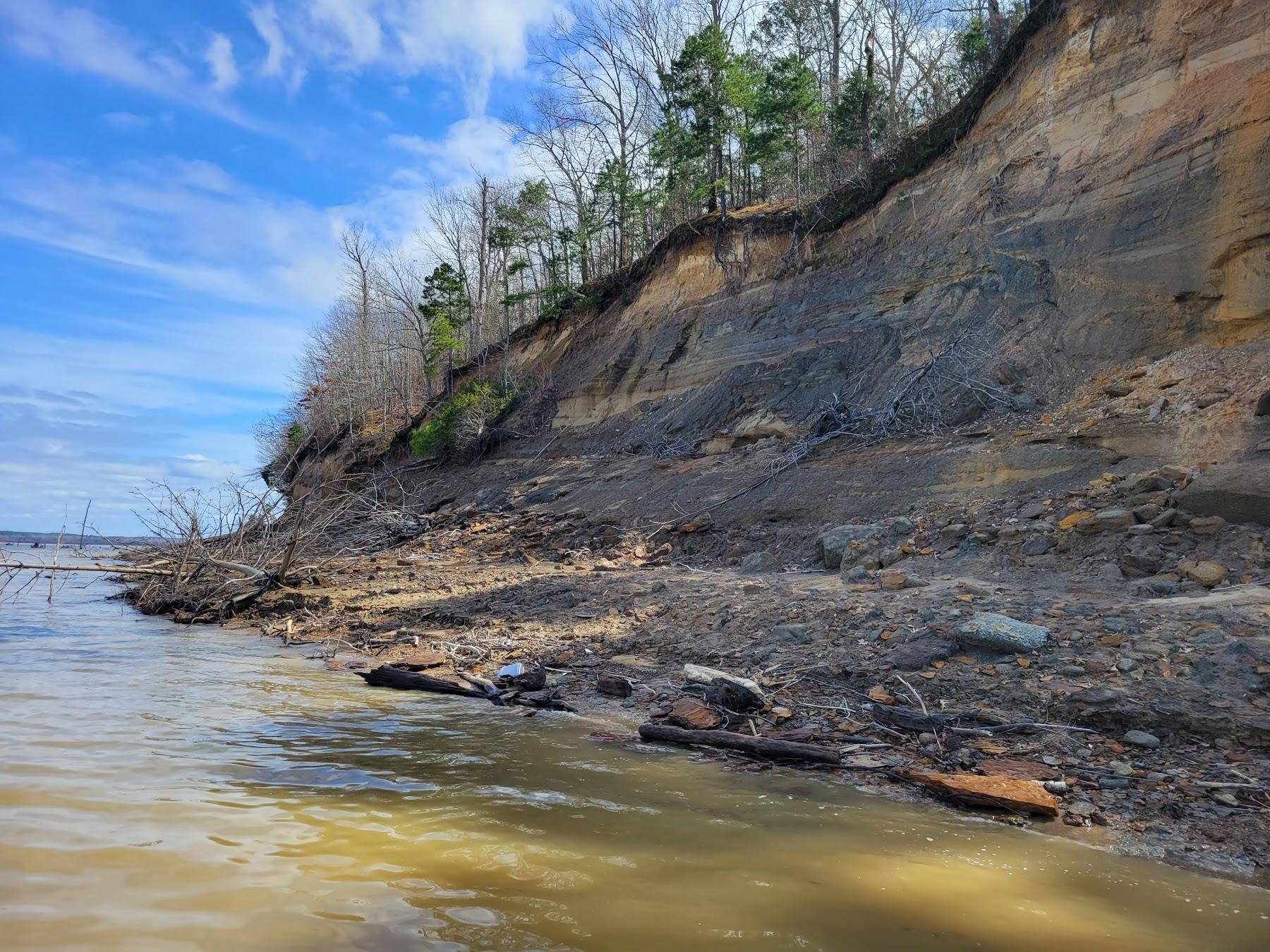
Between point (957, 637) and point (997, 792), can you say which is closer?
point (997, 792)

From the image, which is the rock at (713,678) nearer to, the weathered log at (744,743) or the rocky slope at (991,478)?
the rocky slope at (991,478)

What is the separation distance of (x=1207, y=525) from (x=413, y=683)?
6.71 m

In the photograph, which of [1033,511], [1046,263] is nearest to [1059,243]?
[1046,263]

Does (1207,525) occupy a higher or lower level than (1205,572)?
higher

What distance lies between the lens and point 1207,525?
6199 mm

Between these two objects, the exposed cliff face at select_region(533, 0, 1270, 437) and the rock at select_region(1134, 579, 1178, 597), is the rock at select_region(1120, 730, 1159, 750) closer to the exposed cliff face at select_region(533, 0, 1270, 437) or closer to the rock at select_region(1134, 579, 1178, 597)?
the rock at select_region(1134, 579, 1178, 597)

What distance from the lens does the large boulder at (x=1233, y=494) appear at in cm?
609

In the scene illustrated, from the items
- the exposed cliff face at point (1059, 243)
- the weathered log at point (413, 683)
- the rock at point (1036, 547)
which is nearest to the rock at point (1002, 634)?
the rock at point (1036, 547)

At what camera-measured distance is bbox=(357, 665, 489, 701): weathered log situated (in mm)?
6406

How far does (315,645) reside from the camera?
29.4ft

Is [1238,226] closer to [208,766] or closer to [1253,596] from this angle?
[1253,596]

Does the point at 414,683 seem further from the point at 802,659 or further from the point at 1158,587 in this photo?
the point at 1158,587

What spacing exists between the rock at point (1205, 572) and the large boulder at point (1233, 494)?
2.14ft

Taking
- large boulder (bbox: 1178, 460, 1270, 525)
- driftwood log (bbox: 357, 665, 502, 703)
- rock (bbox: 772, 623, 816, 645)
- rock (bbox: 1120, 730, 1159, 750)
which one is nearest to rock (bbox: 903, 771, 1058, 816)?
rock (bbox: 1120, 730, 1159, 750)
